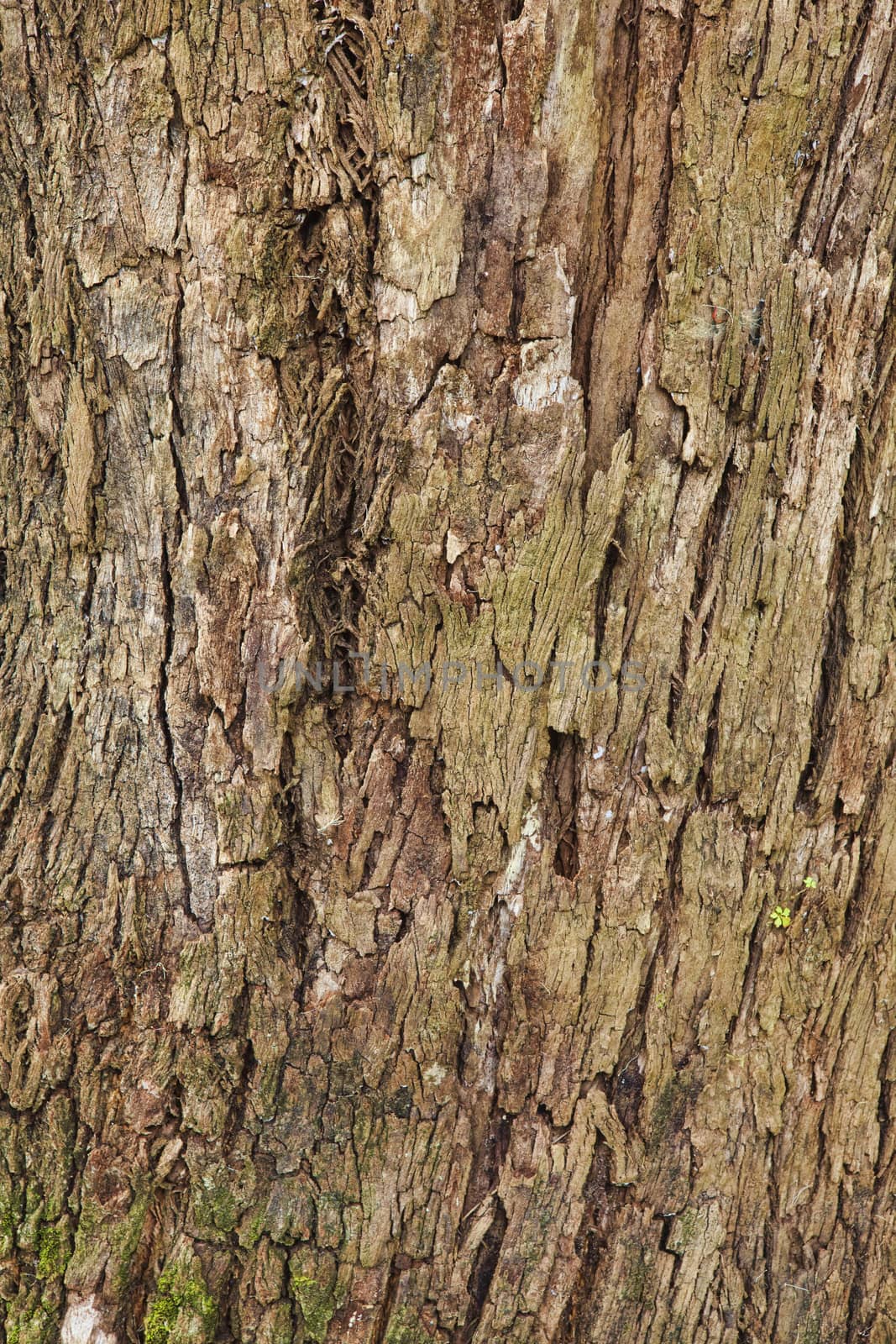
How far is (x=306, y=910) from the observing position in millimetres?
1813

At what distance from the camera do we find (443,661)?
1.74m

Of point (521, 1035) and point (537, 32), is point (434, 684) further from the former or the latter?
point (537, 32)

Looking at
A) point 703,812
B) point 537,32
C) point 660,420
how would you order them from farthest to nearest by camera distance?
point 703,812, point 660,420, point 537,32

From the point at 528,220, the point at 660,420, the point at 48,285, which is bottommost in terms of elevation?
the point at 660,420

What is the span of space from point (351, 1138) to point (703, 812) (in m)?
0.93

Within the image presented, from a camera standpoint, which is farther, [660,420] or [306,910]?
[306,910]

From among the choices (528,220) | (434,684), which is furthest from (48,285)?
(434,684)

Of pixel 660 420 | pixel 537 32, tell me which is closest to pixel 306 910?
pixel 660 420

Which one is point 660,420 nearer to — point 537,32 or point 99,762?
point 537,32

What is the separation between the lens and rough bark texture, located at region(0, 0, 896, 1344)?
163 centimetres

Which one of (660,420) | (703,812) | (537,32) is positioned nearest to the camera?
(537,32)

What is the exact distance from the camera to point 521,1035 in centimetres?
181

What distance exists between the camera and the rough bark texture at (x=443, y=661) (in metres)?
1.63

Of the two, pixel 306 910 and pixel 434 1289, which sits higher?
pixel 306 910
